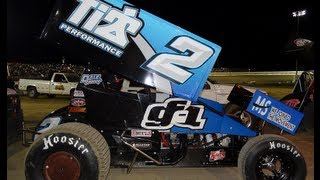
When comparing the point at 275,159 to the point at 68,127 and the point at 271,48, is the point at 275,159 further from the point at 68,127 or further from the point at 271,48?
the point at 271,48

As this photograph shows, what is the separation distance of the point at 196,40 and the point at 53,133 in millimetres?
2115

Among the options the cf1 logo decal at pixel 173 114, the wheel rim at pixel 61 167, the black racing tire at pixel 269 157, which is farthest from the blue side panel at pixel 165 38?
the wheel rim at pixel 61 167

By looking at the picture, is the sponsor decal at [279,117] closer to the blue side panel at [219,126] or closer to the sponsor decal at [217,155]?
the blue side panel at [219,126]

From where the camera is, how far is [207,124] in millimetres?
5465

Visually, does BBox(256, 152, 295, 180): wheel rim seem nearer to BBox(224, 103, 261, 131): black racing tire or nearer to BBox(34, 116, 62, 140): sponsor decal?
BBox(224, 103, 261, 131): black racing tire

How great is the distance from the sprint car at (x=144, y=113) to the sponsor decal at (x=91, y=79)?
14 mm

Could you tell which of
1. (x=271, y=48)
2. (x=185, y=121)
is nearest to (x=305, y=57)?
(x=185, y=121)

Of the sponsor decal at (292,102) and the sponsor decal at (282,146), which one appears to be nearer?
the sponsor decal at (282,146)

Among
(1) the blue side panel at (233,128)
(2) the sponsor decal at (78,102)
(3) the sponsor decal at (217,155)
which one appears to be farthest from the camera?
(2) the sponsor decal at (78,102)

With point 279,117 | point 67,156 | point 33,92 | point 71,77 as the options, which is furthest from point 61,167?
point 33,92

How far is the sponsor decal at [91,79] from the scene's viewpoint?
5661mm

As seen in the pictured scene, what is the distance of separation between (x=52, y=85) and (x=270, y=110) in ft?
66.8

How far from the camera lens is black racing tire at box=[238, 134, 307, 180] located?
5270 mm

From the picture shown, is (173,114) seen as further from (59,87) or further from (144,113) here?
(59,87)
